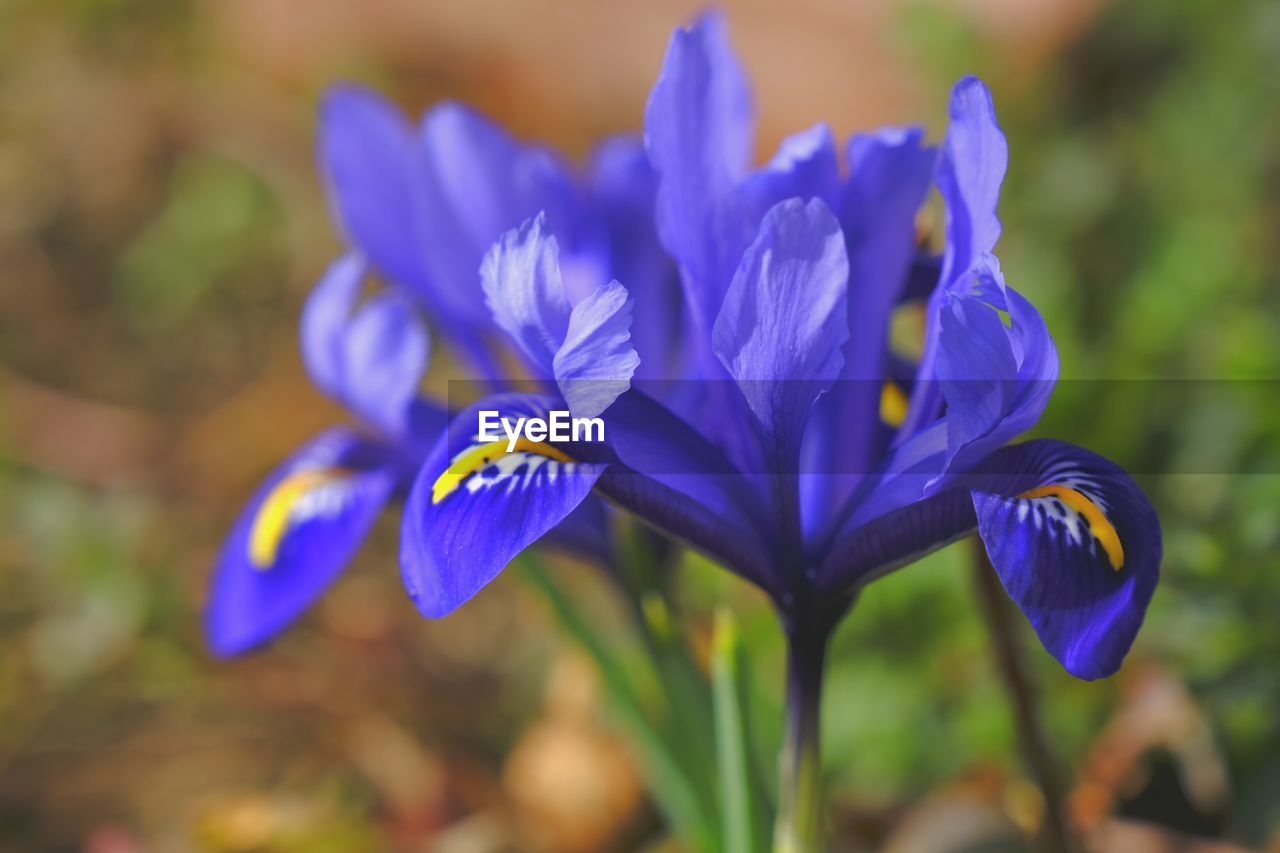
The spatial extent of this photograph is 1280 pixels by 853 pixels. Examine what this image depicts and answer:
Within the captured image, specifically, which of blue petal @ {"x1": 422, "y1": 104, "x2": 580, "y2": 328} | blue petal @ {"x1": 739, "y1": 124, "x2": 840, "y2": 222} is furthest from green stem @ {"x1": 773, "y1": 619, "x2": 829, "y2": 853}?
blue petal @ {"x1": 422, "y1": 104, "x2": 580, "y2": 328}

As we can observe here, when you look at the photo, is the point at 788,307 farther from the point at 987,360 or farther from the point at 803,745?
the point at 803,745

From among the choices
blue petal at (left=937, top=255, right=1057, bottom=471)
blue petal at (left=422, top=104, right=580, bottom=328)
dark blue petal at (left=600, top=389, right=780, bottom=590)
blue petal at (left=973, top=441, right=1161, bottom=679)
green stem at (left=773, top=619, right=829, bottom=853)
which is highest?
blue petal at (left=422, top=104, right=580, bottom=328)

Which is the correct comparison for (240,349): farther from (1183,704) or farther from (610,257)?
(1183,704)

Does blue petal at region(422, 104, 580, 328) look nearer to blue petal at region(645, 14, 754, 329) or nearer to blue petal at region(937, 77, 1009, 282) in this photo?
blue petal at region(645, 14, 754, 329)

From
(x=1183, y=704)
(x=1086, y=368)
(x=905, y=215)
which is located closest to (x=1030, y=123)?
(x=1086, y=368)

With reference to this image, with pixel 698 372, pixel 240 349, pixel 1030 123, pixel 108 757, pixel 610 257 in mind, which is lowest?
pixel 108 757
